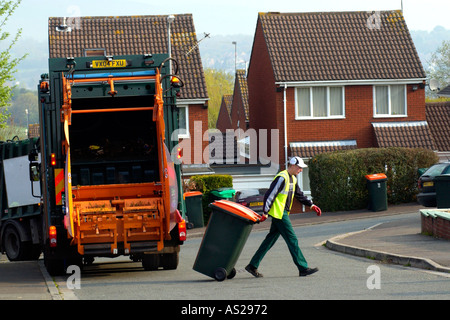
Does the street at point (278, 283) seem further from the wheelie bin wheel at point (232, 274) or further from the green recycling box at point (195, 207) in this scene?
the green recycling box at point (195, 207)

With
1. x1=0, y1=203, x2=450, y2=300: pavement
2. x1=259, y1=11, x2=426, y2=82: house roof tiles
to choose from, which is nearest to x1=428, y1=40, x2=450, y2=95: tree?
x1=259, y1=11, x2=426, y2=82: house roof tiles

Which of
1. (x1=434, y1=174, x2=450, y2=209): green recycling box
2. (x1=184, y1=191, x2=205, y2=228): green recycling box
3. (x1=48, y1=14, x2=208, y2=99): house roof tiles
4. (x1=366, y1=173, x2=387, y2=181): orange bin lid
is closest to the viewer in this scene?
(x1=434, y1=174, x2=450, y2=209): green recycling box

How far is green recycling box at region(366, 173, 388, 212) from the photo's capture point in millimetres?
27516

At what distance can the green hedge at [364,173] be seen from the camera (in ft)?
94.8

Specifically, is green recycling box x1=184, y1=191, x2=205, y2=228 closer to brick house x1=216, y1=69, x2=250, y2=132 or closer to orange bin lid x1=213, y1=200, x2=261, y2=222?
orange bin lid x1=213, y1=200, x2=261, y2=222

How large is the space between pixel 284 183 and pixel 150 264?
3.24m

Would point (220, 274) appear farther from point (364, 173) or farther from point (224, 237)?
point (364, 173)

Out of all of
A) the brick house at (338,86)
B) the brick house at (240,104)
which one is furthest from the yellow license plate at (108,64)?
the brick house at (240,104)

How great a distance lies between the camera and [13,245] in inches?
795

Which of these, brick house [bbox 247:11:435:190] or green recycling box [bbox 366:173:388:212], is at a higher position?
brick house [bbox 247:11:435:190]

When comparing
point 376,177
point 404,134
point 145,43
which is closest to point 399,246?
point 376,177

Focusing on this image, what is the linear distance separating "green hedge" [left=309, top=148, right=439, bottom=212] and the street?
12.7 meters

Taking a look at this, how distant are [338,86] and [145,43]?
8663 millimetres
